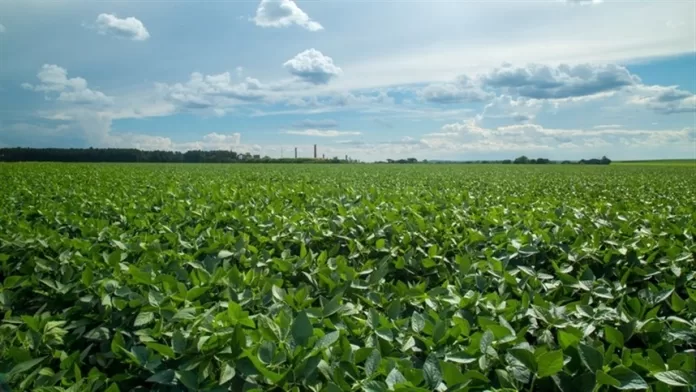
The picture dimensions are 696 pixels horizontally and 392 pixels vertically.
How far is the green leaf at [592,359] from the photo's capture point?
1605 mm

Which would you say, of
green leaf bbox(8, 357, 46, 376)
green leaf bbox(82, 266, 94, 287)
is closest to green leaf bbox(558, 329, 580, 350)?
green leaf bbox(8, 357, 46, 376)

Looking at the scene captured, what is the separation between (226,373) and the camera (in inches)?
66.7

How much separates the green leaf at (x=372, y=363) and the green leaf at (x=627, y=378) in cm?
79

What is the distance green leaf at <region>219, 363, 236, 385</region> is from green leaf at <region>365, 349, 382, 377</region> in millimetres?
494

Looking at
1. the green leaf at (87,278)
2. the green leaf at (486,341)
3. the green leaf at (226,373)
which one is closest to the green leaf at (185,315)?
the green leaf at (226,373)

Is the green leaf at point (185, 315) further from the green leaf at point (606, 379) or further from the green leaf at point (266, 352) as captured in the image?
the green leaf at point (606, 379)

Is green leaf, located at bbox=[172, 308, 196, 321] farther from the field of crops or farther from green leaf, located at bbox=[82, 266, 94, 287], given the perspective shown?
green leaf, located at bbox=[82, 266, 94, 287]

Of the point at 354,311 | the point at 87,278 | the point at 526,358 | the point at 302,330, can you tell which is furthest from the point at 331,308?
the point at 87,278

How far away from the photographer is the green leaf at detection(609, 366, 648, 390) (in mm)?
1527

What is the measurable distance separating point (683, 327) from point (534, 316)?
0.65 meters

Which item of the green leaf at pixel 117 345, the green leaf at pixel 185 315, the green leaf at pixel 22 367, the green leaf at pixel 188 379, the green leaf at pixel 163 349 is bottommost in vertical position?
the green leaf at pixel 22 367

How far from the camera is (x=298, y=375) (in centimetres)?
165

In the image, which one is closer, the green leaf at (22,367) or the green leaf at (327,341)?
the green leaf at (327,341)

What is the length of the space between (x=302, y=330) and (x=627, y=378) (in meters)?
1.15
